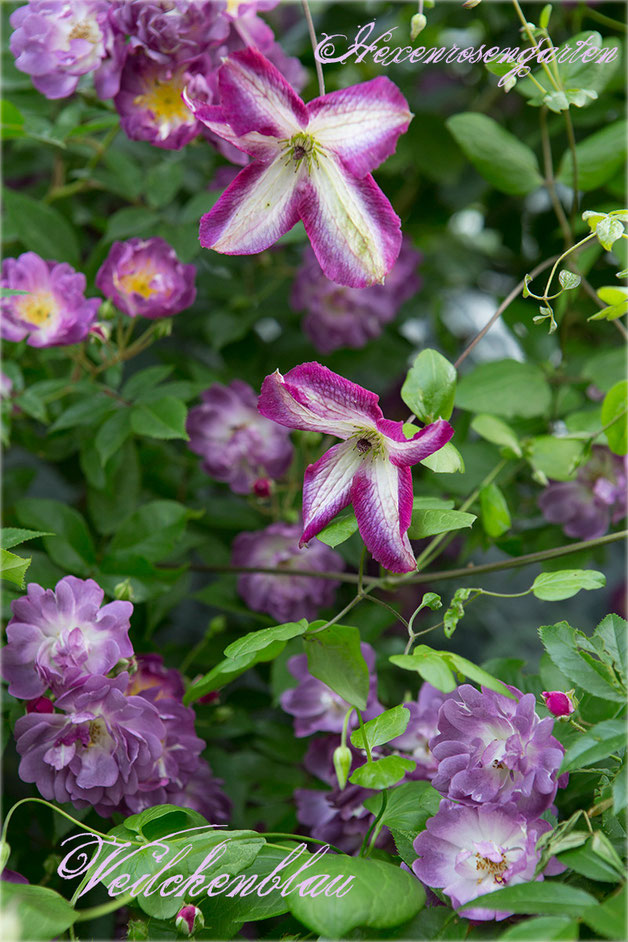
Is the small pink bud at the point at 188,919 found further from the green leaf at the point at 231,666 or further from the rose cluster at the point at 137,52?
the rose cluster at the point at 137,52

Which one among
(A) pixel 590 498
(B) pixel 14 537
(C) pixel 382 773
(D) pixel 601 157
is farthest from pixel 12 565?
(D) pixel 601 157

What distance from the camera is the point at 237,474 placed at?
2.69 feet

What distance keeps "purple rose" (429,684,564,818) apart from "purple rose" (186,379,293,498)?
0.36 meters

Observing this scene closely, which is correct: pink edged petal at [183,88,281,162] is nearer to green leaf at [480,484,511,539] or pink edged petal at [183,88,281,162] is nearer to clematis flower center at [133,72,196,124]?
clematis flower center at [133,72,196,124]

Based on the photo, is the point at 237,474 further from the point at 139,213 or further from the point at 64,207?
the point at 64,207

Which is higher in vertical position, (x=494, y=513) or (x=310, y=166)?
(x=310, y=166)

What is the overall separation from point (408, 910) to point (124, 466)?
18.6 inches

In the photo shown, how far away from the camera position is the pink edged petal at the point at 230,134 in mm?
513

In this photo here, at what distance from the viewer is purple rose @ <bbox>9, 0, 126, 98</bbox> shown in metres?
0.67

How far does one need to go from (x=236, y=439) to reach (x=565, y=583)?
38 cm

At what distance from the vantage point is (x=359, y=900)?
419mm

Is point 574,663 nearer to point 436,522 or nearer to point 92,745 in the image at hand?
point 436,522

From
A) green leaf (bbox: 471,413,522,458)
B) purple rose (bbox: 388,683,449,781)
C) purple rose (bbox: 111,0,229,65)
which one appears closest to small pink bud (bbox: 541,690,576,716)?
purple rose (bbox: 388,683,449,781)

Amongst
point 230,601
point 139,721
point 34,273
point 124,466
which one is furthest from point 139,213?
point 139,721
